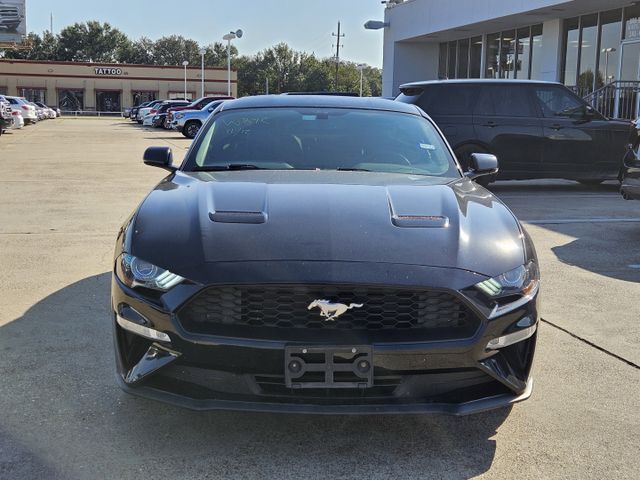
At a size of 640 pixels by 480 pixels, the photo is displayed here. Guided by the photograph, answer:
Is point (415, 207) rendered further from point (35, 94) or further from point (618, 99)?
point (35, 94)

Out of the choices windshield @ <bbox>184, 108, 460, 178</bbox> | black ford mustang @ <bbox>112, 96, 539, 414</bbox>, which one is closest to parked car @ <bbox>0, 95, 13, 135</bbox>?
windshield @ <bbox>184, 108, 460, 178</bbox>

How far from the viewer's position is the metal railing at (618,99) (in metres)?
18.5

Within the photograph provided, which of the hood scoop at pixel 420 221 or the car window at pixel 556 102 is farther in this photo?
the car window at pixel 556 102

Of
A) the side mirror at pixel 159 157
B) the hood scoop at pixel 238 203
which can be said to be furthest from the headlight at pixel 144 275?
the side mirror at pixel 159 157

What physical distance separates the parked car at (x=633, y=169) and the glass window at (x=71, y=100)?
74793 millimetres

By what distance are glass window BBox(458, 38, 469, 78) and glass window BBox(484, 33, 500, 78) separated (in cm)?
184

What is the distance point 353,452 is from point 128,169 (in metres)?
13.3

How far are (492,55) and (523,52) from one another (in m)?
1.98

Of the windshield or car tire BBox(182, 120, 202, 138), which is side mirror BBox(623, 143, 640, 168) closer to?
the windshield

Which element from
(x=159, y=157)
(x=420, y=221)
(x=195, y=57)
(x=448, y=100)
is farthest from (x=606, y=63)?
(x=195, y=57)

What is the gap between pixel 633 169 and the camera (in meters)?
7.90

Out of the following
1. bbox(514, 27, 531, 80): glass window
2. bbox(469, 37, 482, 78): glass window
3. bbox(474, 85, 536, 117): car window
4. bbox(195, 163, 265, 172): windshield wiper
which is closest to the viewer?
bbox(195, 163, 265, 172): windshield wiper

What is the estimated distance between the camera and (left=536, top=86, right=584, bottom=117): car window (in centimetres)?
1163

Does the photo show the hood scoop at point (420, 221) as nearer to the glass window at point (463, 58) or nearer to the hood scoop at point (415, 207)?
the hood scoop at point (415, 207)
